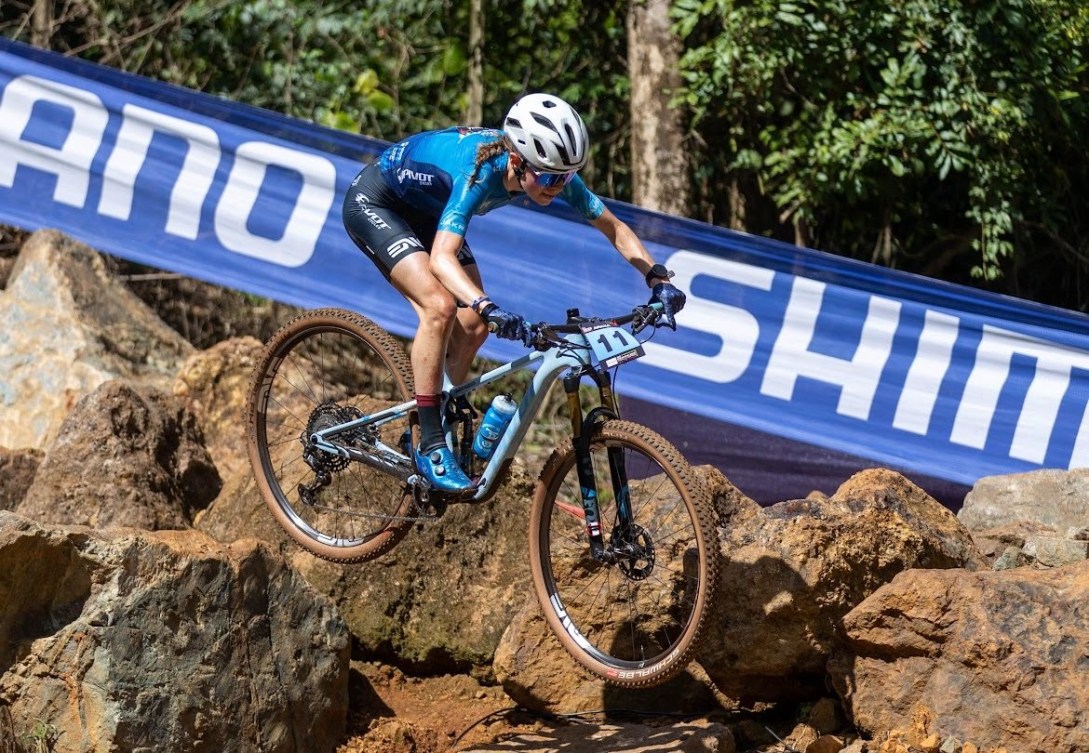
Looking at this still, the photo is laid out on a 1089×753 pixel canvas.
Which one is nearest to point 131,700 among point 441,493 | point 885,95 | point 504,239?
point 441,493

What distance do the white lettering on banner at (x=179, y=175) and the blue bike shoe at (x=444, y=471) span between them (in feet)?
13.6

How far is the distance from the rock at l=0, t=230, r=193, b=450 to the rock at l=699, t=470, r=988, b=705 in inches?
181

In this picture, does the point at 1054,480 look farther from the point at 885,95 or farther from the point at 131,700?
the point at 131,700

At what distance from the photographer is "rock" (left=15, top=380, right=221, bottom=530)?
708 centimetres

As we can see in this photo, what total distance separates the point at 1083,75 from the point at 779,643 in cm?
672

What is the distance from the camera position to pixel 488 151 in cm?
566

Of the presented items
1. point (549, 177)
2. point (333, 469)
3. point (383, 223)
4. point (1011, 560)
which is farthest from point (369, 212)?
point (1011, 560)

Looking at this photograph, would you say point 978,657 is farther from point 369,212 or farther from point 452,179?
point 369,212

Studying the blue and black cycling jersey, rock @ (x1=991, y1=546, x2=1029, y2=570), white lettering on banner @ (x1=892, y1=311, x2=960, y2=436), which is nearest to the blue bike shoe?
the blue and black cycling jersey

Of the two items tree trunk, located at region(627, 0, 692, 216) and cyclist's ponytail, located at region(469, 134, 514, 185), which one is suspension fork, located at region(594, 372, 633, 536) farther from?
tree trunk, located at region(627, 0, 692, 216)

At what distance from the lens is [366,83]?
1273 centimetres

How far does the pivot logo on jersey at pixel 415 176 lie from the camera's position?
5.95 m

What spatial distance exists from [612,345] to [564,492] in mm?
1781

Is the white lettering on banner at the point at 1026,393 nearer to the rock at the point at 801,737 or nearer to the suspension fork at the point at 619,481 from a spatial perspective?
the rock at the point at 801,737
